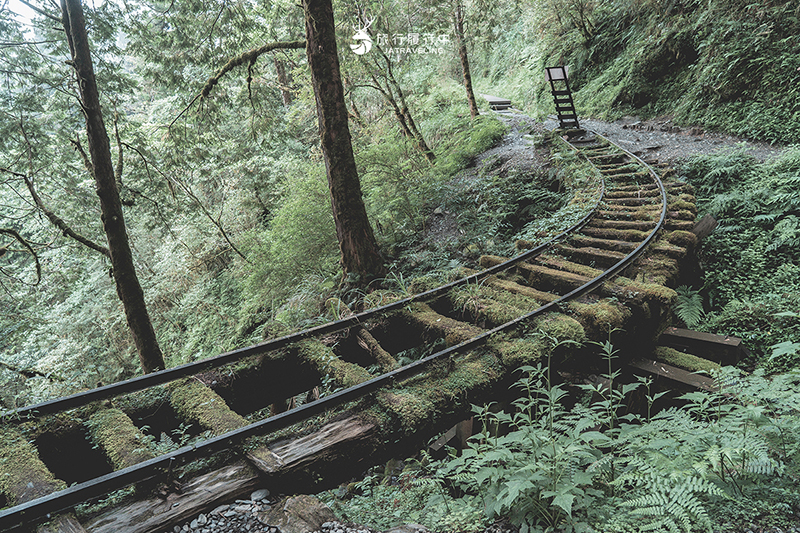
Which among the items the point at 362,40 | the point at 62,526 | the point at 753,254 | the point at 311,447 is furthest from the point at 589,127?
the point at 62,526

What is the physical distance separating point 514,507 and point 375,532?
0.79 meters

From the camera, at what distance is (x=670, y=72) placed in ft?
42.6

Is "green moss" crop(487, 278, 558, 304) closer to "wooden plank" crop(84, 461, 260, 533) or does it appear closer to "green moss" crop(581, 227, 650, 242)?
"green moss" crop(581, 227, 650, 242)

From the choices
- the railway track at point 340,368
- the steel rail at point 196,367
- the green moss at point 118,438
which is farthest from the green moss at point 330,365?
the green moss at point 118,438

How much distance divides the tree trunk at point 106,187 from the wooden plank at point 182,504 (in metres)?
5.21

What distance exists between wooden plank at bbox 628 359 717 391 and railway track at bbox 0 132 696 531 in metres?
0.52

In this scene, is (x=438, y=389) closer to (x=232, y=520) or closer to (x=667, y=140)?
(x=232, y=520)

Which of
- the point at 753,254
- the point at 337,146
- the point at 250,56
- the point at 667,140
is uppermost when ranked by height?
the point at 250,56

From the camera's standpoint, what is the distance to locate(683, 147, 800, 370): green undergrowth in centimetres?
483

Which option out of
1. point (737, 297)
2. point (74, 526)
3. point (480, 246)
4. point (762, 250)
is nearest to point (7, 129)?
point (74, 526)

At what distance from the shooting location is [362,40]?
10.0 meters

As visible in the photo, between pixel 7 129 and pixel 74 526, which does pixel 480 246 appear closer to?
pixel 74 526

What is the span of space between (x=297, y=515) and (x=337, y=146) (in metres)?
5.44

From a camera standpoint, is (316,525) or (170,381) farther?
(170,381)
